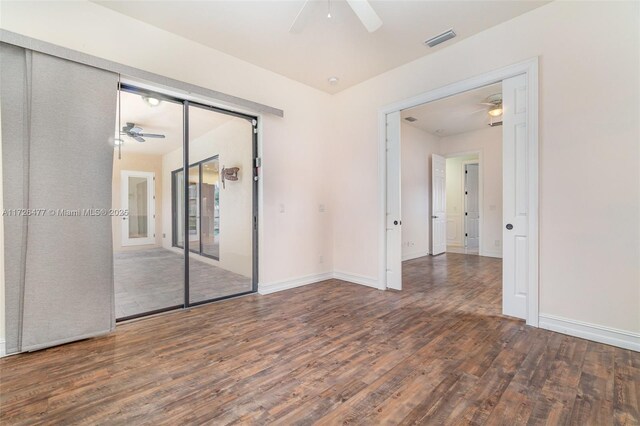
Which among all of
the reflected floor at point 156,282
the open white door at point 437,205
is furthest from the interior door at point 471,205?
the reflected floor at point 156,282

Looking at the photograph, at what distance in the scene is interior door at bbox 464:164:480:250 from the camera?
8.39 m

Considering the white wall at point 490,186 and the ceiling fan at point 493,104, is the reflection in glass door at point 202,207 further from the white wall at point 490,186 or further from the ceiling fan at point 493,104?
the white wall at point 490,186

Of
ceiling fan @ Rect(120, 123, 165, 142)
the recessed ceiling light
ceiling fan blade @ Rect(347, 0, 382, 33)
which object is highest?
ceiling fan blade @ Rect(347, 0, 382, 33)

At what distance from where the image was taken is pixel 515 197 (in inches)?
116

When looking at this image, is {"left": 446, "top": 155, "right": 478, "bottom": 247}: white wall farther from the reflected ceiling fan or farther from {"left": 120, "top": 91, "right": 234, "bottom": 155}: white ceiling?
{"left": 120, "top": 91, "right": 234, "bottom": 155}: white ceiling

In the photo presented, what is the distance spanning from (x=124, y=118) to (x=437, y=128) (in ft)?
20.9

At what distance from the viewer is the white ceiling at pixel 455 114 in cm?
489

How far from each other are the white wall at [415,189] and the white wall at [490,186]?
1149 mm

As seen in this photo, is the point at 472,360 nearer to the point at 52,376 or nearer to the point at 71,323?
the point at 52,376

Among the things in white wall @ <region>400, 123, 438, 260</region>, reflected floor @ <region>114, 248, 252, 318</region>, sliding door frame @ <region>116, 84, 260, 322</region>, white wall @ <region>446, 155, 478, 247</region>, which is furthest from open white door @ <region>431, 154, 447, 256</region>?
reflected floor @ <region>114, 248, 252, 318</region>

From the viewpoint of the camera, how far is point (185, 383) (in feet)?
6.23

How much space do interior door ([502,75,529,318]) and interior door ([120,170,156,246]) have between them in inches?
155

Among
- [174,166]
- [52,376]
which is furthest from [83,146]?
[52,376]

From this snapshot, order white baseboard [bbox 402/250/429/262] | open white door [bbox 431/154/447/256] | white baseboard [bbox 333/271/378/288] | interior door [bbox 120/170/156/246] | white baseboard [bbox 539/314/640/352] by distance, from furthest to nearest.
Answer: open white door [bbox 431/154/447/256]
white baseboard [bbox 402/250/429/262]
white baseboard [bbox 333/271/378/288]
interior door [bbox 120/170/156/246]
white baseboard [bbox 539/314/640/352]
